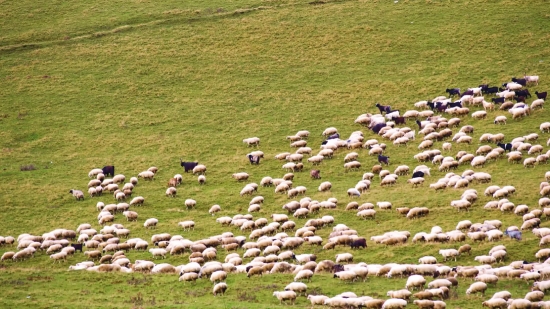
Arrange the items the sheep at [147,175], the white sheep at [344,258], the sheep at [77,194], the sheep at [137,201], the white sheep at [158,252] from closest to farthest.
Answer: the white sheep at [344,258], the white sheep at [158,252], the sheep at [137,201], the sheep at [77,194], the sheep at [147,175]

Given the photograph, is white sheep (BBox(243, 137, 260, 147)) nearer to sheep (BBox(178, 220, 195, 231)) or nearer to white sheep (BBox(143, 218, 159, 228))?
white sheep (BBox(143, 218, 159, 228))

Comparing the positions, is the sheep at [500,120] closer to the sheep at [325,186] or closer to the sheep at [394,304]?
the sheep at [325,186]

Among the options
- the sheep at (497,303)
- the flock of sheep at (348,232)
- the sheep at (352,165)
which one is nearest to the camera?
the sheep at (497,303)

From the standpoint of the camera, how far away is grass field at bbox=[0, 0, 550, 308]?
2708 centimetres

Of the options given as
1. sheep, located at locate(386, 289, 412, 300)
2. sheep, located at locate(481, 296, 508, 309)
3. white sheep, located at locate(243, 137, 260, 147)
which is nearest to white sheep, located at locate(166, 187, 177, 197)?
white sheep, located at locate(243, 137, 260, 147)

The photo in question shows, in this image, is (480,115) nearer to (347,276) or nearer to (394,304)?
(347,276)

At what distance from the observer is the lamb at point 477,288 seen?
74.7ft

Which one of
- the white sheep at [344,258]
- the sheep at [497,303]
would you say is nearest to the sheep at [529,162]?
the white sheep at [344,258]

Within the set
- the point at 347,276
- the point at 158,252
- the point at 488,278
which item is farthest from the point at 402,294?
the point at 158,252

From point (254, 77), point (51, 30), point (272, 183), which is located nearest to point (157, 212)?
point (272, 183)

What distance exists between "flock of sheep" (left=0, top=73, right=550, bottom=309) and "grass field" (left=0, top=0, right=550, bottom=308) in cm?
46

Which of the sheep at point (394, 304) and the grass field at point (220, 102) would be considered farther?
the grass field at point (220, 102)

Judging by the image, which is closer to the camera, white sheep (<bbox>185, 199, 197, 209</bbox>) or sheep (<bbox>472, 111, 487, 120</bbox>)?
white sheep (<bbox>185, 199, 197, 209</bbox>)

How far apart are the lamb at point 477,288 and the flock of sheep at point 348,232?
0.03 metres
